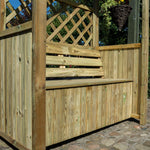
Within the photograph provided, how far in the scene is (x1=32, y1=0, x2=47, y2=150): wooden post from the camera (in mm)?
1792

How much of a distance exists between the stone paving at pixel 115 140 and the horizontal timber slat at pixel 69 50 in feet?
4.33

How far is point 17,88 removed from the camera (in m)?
2.09

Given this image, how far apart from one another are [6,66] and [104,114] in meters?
1.47

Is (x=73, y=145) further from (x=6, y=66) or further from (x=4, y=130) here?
(x=6, y=66)

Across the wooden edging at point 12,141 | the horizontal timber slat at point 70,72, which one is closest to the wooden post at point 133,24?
the horizontal timber slat at point 70,72

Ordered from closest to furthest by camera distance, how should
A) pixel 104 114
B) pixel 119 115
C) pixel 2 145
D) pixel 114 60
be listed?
pixel 2 145 → pixel 104 114 → pixel 119 115 → pixel 114 60

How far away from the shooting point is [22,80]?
200cm

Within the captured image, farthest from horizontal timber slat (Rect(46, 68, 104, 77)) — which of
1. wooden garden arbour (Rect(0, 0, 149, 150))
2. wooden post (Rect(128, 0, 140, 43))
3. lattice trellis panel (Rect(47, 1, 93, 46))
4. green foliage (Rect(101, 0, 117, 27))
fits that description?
green foliage (Rect(101, 0, 117, 27))

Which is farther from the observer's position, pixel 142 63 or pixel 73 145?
pixel 142 63

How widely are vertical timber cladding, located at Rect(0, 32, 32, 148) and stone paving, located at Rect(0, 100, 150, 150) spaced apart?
0.98ft

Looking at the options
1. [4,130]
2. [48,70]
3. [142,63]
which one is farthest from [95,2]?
[4,130]

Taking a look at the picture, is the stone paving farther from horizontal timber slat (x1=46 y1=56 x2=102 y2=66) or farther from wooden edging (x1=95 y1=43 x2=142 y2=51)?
wooden edging (x1=95 y1=43 x2=142 y2=51)

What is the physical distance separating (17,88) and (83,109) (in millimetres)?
850

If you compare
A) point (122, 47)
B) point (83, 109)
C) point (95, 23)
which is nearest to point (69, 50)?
point (122, 47)
